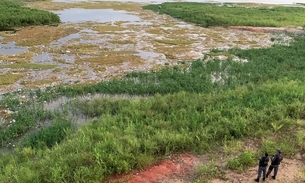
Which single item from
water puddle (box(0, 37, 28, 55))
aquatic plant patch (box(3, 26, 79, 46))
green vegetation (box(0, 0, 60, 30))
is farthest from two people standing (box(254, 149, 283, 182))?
green vegetation (box(0, 0, 60, 30))

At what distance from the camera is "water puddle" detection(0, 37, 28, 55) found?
25.5 meters

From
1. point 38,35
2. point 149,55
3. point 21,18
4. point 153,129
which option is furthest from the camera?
point 21,18

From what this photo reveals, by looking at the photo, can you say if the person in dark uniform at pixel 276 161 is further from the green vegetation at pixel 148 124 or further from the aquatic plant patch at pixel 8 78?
the aquatic plant patch at pixel 8 78

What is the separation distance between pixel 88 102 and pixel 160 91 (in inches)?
171

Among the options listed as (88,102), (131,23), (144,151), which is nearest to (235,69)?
(88,102)

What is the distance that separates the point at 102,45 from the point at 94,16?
19294 mm

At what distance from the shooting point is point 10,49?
2653 cm

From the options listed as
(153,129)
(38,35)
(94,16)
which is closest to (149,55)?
(38,35)

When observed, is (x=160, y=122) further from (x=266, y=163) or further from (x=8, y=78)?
(x=8, y=78)

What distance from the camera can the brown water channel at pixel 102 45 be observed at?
68.5 feet

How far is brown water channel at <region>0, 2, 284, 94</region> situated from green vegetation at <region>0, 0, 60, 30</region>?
2257 millimetres

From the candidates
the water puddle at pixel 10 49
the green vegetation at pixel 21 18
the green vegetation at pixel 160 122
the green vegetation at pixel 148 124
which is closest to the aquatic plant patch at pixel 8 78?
the green vegetation at pixel 148 124

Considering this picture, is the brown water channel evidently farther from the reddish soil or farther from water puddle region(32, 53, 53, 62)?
the reddish soil

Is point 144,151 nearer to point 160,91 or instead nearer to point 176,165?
point 176,165
